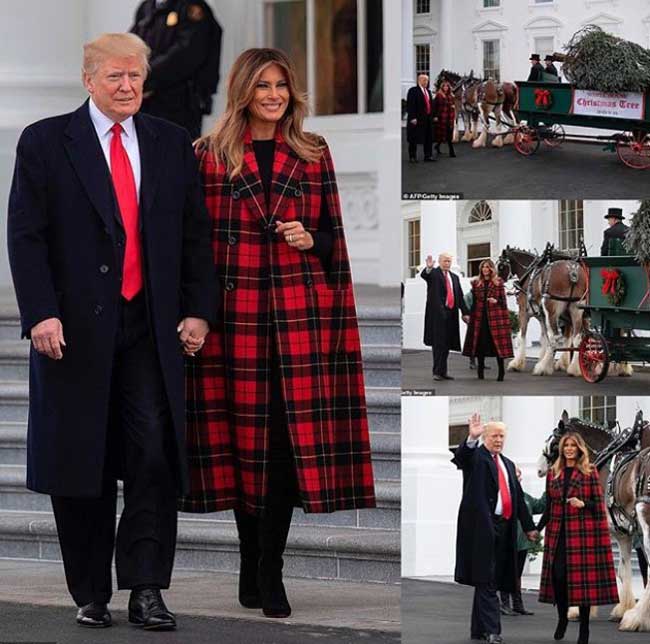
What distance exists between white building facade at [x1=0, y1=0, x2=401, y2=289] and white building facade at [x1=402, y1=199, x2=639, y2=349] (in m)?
3.37

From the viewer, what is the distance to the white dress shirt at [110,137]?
501 centimetres

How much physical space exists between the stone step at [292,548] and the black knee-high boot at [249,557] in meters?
0.69

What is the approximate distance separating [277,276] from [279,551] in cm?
69

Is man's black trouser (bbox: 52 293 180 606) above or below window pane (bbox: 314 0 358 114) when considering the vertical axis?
below

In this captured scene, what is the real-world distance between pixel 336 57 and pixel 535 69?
12.6ft

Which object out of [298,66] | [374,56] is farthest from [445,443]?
[298,66]

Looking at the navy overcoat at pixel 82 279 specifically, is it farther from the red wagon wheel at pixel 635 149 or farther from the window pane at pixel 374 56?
the window pane at pixel 374 56

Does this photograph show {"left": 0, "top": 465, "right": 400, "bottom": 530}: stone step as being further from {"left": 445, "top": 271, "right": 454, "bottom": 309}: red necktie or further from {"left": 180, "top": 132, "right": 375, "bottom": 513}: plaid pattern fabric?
{"left": 445, "top": 271, "right": 454, "bottom": 309}: red necktie

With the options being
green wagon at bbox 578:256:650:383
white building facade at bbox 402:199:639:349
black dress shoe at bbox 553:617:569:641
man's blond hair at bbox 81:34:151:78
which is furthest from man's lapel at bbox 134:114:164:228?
black dress shoe at bbox 553:617:569:641

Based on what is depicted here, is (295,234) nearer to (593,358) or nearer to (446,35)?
(446,35)

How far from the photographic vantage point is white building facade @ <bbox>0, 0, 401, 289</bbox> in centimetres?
817

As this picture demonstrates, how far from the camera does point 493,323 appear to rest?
176 inches

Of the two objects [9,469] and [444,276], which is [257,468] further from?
[9,469]

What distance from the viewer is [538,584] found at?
177 inches
